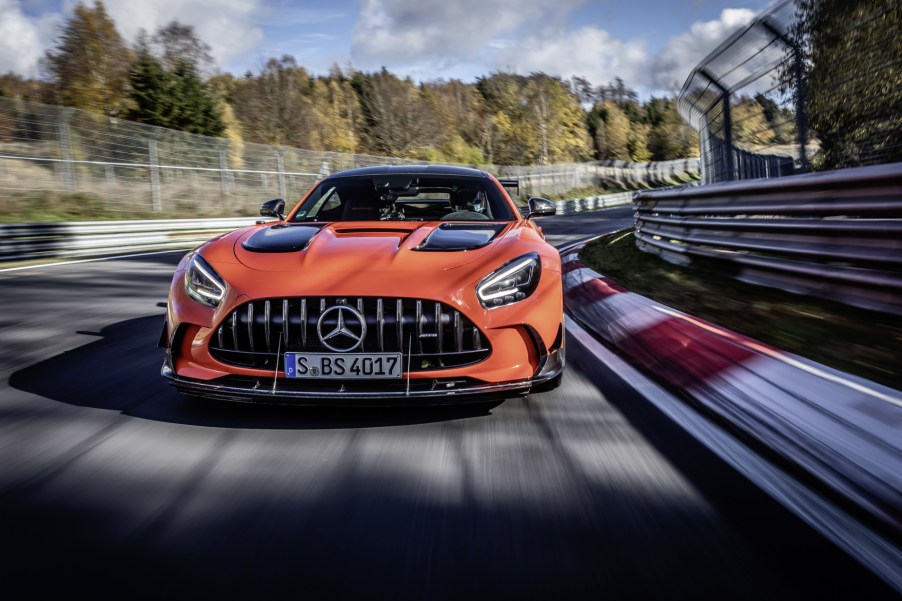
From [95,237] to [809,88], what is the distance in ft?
41.2

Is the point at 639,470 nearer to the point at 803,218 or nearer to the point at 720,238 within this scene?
the point at 803,218

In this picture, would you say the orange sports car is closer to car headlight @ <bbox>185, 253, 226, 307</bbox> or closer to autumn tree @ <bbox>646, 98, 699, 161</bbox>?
car headlight @ <bbox>185, 253, 226, 307</bbox>

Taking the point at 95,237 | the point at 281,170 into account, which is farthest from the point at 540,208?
the point at 281,170

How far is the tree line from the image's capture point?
33.2 m

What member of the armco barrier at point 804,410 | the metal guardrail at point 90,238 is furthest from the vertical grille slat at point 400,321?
the metal guardrail at point 90,238

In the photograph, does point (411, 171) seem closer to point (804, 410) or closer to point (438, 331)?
point (438, 331)

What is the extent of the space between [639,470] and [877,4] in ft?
12.3

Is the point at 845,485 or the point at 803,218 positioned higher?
the point at 803,218

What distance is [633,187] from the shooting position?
205 feet

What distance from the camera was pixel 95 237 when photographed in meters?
13.5

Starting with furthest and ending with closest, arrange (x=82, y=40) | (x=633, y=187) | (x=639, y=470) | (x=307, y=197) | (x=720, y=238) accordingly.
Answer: (x=633, y=187) < (x=82, y=40) < (x=720, y=238) < (x=307, y=197) < (x=639, y=470)

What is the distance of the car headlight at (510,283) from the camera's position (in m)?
3.09

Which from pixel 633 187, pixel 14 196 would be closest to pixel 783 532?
pixel 14 196

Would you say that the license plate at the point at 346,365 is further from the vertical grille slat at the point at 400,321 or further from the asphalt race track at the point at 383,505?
the asphalt race track at the point at 383,505
